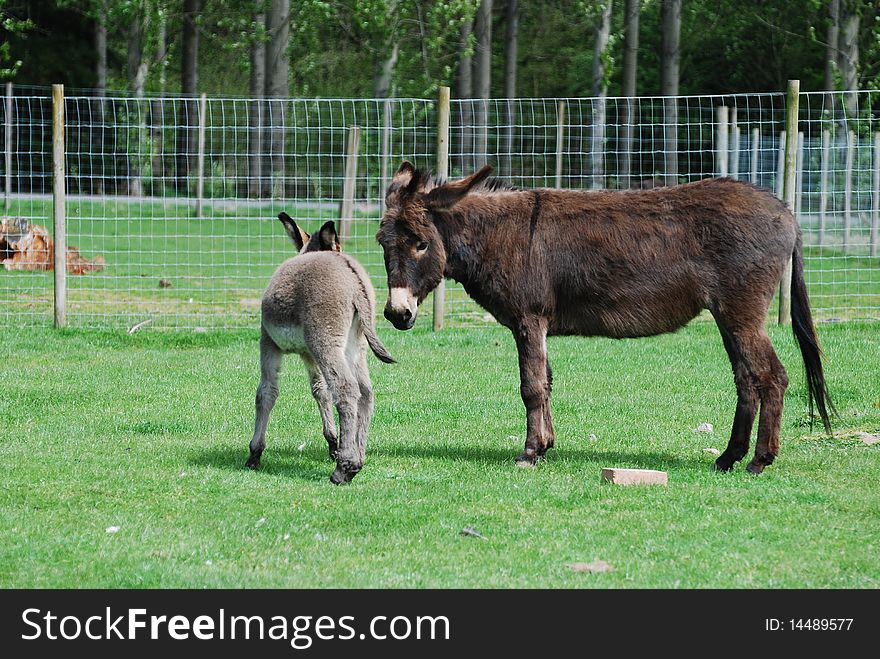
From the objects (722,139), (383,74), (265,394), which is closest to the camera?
(265,394)

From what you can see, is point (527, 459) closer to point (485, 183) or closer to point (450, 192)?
point (450, 192)

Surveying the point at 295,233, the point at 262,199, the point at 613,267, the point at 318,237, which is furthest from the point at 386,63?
the point at 613,267

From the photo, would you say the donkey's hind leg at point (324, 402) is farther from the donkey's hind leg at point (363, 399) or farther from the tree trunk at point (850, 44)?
the tree trunk at point (850, 44)

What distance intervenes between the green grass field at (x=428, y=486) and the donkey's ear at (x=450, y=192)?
163cm

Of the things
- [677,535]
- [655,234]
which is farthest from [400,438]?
[677,535]

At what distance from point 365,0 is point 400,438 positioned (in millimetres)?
18691

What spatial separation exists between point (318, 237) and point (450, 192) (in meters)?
0.90

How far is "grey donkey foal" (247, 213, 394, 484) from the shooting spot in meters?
6.58

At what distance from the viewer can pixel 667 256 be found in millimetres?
7062

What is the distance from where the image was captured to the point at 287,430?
8.08 meters

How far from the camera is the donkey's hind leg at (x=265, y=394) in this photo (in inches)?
272

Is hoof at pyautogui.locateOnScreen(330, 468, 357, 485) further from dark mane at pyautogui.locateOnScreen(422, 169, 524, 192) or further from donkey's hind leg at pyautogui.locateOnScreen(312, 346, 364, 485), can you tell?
dark mane at pyautogui.locateOnScreen(422, 169, 524, 192)

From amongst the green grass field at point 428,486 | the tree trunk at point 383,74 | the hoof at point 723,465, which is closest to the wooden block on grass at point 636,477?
the green grass field at point 428,486

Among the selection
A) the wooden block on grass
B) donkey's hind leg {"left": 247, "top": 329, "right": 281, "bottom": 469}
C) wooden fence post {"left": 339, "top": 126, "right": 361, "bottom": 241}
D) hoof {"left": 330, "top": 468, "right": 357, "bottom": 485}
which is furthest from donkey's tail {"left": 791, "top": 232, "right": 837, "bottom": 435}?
wooden fence post {"left": 339, "top": 126, "right": 361, "bottom": 241}
